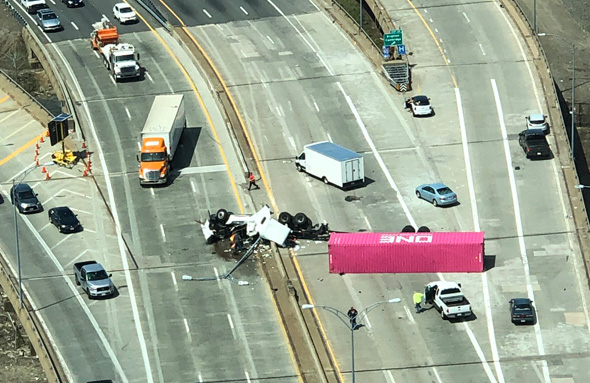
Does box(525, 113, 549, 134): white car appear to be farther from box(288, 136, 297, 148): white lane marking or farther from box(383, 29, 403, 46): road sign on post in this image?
box(288, 136, 297, 148): white lane marking

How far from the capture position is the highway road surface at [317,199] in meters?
89.5

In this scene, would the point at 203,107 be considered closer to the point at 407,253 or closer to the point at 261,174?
the point at 261,174

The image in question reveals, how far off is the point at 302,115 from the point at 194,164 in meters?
10.6

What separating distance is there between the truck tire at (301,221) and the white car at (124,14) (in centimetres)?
4141

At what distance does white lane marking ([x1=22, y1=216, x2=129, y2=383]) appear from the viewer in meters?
88.9

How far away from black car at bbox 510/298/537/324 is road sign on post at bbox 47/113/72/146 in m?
38.2

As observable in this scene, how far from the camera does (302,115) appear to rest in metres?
119

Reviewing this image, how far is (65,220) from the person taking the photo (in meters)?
104

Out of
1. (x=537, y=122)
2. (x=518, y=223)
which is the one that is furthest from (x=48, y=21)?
(x=518, y=223)

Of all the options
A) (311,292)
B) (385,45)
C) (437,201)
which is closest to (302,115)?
(385,45)

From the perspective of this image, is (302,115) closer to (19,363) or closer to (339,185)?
(339,185)

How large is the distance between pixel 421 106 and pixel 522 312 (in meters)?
30.1

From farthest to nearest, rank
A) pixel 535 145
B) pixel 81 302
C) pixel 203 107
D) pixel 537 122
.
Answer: pixel 203 107, pixel 537 122, pixel 535 145, pixel 81 302

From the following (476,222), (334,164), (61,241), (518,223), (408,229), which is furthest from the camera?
(334,164)
